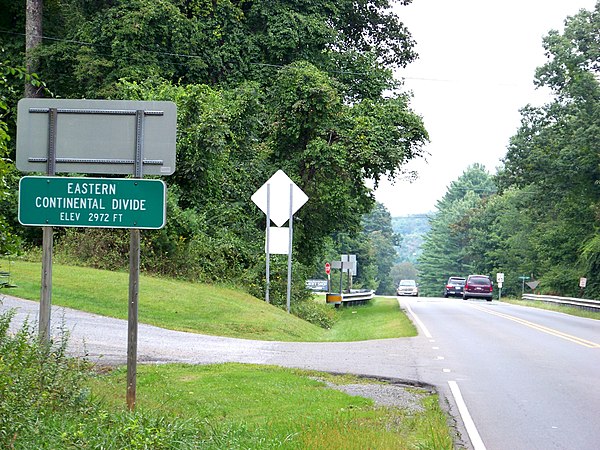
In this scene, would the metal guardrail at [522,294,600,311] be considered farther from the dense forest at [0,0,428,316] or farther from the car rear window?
the dense forest at [0,0,428,316]

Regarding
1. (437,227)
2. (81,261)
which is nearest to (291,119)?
(81,261)

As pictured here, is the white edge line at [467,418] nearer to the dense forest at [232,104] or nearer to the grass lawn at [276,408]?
the grass lawn at [276,408]

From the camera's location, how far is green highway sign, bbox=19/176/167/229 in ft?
30.4

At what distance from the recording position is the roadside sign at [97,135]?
9.46m

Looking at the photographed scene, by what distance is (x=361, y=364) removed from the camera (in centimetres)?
1597

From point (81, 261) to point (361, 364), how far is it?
1462 cm

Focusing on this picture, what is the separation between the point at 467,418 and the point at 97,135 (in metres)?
5.41

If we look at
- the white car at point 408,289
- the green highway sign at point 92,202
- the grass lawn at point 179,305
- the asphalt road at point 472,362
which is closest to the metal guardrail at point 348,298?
the grass lawn at point 179,305

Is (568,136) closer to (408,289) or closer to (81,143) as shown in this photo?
(408,289)

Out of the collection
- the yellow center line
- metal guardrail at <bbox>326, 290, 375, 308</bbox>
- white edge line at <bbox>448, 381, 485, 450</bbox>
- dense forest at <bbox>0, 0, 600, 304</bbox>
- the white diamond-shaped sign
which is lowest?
white edge line at <bbox>448, 381, 485, 450</bbox>

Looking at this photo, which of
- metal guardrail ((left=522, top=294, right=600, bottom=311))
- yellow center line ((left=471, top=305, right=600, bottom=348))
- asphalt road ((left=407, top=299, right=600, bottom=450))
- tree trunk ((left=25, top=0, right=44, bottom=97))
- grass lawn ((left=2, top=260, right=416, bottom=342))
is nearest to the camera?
asphalt road ((left=407, top=299, right=600, bottom=450))

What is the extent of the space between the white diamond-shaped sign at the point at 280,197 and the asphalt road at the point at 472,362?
6.17m

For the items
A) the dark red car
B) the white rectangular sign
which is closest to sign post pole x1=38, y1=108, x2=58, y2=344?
the white rectangular sign

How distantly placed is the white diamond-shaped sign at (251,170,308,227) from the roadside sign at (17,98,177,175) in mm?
18605
